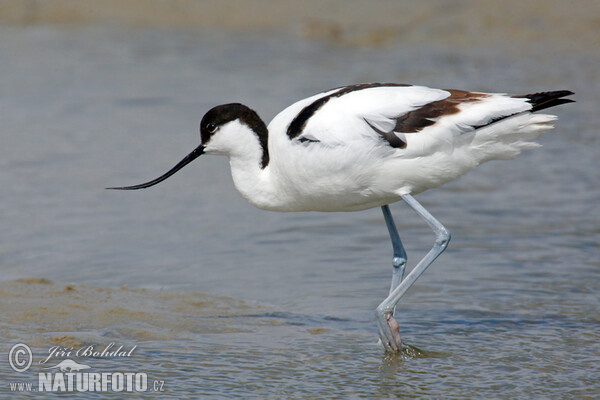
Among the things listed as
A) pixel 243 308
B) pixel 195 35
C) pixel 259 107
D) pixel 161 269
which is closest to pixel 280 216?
pixel 161 269

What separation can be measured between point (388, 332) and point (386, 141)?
92 cm

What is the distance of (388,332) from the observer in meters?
4.88

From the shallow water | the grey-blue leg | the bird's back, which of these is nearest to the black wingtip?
the bird's back

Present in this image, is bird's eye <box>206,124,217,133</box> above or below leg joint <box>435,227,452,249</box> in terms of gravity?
above

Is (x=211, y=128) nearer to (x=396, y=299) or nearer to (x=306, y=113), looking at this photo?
(x=306, y=113)

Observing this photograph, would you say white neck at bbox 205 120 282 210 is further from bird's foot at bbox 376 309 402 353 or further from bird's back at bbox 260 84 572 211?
bird's foot at bbox 376 309 402 353

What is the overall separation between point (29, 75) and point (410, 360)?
701 centimetres

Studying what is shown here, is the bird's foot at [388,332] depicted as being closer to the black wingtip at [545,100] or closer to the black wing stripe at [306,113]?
the black wing stripe at [306,113]

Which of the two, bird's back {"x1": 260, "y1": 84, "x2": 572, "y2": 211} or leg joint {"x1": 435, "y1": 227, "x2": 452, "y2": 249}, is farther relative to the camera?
leg joint {"x1": 435, "y1": 227, "x2": 452, "y2": 249}

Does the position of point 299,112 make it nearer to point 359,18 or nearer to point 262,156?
point 262,156

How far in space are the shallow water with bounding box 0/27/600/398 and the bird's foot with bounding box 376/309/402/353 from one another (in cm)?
7

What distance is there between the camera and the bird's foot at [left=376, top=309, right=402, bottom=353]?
489 centimetres

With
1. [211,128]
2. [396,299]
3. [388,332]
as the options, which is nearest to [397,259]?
[396,299]

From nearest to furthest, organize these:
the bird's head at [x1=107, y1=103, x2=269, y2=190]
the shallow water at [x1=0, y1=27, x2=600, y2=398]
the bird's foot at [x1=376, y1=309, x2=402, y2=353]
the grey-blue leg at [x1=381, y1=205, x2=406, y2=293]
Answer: the shallow water at [x1=0, y1=27, x2=600, y2=398] → the bird's foot at [x1=376, y1=309, x2=402, y2=353] → the bird's head at [x1=107, y1=103, x2=269, y2=190] → the grey-blue leg at [x1=381, y1=205, x2=406, y2=293]
